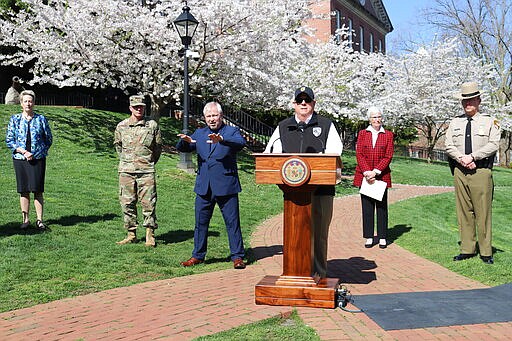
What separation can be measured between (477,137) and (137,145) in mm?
4319

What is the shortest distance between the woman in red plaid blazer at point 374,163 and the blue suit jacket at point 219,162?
2.26 m

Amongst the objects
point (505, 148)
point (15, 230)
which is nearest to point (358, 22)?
point (505, 148)

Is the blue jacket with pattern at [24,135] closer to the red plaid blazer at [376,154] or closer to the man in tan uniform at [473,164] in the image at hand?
the red plaid blazer at [376,154]

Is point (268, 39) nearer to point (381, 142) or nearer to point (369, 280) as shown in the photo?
point (381, 142)

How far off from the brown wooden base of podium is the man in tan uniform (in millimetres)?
2773

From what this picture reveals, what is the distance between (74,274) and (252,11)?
493 inches

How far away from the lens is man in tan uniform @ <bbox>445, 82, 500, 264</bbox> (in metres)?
6.57

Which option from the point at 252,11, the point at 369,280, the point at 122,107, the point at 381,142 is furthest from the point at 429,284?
the point at 122,107

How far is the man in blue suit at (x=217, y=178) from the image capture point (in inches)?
249

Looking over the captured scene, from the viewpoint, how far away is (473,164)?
6.57 meters

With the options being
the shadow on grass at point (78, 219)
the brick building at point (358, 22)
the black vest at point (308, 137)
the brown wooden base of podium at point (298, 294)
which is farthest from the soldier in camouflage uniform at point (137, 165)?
the brick building at point (358, 22)

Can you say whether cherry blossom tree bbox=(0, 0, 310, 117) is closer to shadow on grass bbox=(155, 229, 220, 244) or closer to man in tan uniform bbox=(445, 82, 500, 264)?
shadow on grass bbox=(155, 229, 220, 244)

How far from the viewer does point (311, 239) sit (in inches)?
193

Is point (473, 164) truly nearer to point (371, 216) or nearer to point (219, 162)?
point (371, 216)
